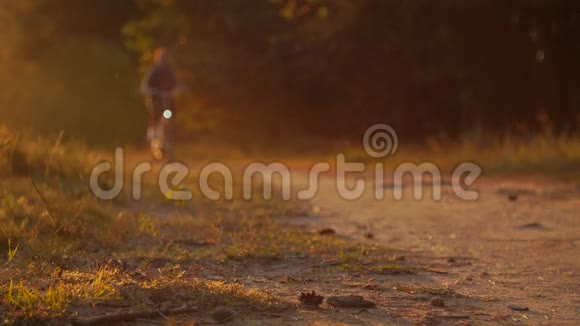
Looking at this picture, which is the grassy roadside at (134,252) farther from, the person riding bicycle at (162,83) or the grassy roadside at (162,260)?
the person riding bicycle at (162,83)

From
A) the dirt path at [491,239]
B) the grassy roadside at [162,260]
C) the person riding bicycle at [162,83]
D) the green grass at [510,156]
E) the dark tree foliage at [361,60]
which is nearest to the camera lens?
the grassy roadside at [162,260]

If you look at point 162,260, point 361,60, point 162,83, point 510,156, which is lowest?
point 162,260

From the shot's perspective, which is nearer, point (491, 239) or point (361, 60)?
point (491, 239)

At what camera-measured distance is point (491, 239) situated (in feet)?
23.4

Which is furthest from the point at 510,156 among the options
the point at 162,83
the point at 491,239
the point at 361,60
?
the point at 361,60

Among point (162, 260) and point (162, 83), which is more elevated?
point (162, 83)

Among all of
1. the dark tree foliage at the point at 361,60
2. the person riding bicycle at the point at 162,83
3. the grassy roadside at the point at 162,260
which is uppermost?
the dark tree foliage at the point at 361,60

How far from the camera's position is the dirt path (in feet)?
15.4

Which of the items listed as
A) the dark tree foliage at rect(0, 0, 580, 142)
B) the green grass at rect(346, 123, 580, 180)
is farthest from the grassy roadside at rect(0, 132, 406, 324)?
the dark tree foliage at rect(0, 0, 580, 142)

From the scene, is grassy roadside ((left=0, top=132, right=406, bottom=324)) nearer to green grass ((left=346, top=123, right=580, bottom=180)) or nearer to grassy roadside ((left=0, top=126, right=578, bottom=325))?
grassy roadside ((left=0, top=126, right=578, bottom=325))

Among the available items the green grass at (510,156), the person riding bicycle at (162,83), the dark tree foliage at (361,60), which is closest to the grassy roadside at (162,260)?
the green grass at (510,156)

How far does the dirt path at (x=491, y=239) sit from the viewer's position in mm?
4688

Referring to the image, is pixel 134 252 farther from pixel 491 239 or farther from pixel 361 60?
pixel 361 60

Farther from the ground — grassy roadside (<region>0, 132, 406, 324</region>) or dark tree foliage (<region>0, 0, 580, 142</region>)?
dark tree foliage (<region>0, 0, 580, 142</region>)
